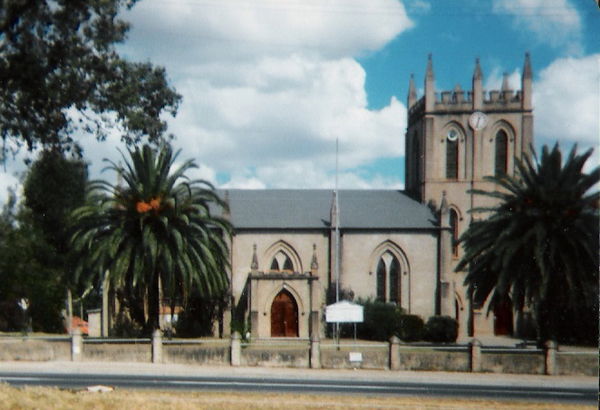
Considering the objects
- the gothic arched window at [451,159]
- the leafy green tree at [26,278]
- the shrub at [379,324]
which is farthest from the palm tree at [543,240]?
the gothic arched window at [451,159]

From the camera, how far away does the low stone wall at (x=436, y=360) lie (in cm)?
3030

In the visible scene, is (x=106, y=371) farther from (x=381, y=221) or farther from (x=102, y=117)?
(x=381, y=221)

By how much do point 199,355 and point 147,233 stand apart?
647 cm

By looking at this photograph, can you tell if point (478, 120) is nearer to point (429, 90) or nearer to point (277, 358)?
point (429, 90)

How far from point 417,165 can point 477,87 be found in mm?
12279

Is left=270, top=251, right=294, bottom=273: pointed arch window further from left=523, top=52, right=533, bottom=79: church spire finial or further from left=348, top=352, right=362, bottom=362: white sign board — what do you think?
left=523, top=52, right=533, bottom=79: church spire finial

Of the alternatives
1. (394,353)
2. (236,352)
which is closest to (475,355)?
(394,353)

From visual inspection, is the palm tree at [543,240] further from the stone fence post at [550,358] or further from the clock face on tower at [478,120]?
the clock face on tower at [478,120]

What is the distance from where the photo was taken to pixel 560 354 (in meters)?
26.3

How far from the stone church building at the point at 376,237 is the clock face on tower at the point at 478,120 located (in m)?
0.07

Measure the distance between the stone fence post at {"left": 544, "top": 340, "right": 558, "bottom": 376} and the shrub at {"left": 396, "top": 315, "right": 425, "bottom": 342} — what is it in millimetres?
17825

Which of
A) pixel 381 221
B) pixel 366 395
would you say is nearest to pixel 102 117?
pixel 366 395

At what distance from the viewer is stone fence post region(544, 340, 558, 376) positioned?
26.2 metres

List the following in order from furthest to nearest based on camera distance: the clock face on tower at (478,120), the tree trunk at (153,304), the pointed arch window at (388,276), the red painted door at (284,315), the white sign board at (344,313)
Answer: the pointed arch window at (388,276) < the clock face on tower at (478,120) < the red painted door at (284,315) < the tree trunk at (153,304) < the white sign board at (344,313)
